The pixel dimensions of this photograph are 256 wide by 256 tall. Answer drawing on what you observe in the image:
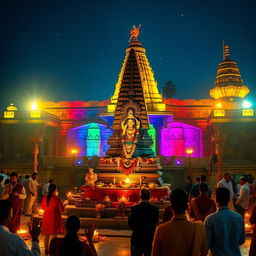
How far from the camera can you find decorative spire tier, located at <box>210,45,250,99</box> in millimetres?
42625

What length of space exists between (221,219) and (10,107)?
4032 centimetres

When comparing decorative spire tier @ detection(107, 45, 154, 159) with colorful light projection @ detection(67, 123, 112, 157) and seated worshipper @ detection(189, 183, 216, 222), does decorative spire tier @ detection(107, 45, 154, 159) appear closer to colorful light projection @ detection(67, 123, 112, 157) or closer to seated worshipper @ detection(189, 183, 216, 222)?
seated worshipper @ detection(189, 183, 216, 222)

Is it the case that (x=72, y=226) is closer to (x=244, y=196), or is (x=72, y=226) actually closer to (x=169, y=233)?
(x=169, y=233)

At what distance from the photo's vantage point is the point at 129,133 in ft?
57.6

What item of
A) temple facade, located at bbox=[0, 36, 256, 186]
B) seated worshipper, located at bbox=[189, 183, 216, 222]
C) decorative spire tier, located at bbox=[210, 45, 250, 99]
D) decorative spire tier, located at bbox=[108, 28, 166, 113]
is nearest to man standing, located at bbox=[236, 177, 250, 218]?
seated worshipper, located at bbox=[189, 183, 216, 222]

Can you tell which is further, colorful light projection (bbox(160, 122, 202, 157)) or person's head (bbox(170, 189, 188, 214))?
colorful light projection (bbox(160, 122, 202, 157))

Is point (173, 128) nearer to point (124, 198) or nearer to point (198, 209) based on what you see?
point (124, 198)

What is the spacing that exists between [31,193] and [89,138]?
1075 inches

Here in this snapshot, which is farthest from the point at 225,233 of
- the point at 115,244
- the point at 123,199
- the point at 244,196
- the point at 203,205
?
the point at 123,199

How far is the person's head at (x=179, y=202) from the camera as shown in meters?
3.94

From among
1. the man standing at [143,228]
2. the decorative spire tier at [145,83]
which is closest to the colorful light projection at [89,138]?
the decorative spire tier at [145,83]

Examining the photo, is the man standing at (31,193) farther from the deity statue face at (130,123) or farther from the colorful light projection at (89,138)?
the colorful light projection at (89,138)

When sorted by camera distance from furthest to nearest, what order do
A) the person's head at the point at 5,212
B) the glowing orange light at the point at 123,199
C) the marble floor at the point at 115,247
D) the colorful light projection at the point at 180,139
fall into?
the colorful light projection at the point at 180,139 → the glowing orange light at the point at 123,199 → the marble floor at the point at 115,247 → the person's head at the point at 5,212

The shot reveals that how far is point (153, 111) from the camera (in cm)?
3794
